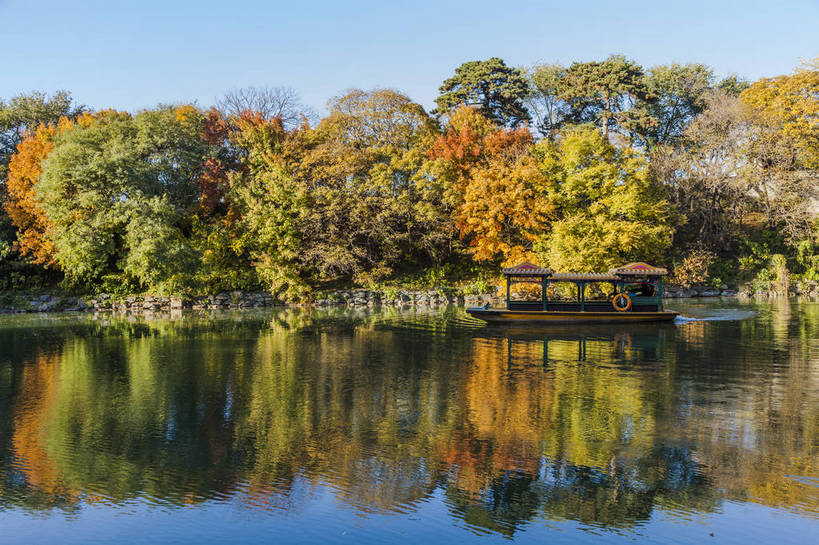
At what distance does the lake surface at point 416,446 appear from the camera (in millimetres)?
6586

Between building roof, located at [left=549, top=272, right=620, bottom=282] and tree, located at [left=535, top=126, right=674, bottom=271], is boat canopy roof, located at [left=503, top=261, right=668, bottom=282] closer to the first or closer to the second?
building roof, located at [left=549, top=272, right=620, bottom=282]

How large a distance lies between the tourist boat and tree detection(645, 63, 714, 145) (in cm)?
2866

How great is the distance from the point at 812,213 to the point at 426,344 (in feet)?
109

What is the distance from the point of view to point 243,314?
32594mm

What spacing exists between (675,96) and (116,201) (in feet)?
137

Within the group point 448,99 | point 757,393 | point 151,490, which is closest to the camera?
point 151,490

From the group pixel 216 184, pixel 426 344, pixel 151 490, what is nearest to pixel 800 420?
pixel 151 490

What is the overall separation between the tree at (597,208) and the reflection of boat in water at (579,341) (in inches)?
479

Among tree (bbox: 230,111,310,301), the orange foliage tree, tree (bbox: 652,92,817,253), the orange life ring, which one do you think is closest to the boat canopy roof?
the orange life ring

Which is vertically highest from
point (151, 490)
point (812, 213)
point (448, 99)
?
point (448, 99)

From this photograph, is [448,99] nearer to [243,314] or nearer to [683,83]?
[683,83]

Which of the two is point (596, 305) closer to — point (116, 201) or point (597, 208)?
point (597, 208)

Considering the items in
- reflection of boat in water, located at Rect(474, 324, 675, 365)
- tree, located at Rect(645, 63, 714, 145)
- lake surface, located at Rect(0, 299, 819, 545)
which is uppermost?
tree, located at Rect(645, 63, 714, 145)

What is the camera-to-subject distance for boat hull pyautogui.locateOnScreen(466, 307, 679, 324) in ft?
80.0
